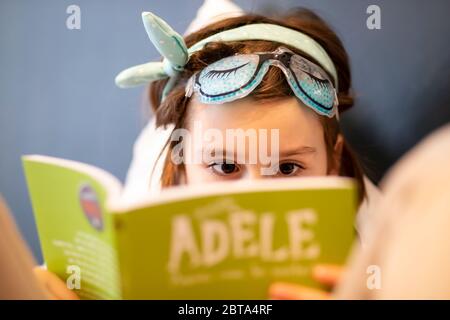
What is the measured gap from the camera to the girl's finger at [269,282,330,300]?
0.63m

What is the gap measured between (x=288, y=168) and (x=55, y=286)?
1.32 ft

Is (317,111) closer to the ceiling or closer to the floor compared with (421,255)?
closer to the ceiling

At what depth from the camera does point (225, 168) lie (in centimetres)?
87

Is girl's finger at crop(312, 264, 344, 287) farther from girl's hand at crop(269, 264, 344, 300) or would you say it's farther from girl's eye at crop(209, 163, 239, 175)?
girl's eye at crop(209, 163, 239, 175)

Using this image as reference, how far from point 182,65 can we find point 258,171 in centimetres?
23

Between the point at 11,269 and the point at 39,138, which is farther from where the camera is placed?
the point at 39,138

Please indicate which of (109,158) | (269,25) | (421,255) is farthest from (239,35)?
(421,255)

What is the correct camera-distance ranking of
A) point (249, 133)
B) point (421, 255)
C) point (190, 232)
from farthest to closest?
1. point (249, 133)
2. point (190, 232)
3. point (421, 255)

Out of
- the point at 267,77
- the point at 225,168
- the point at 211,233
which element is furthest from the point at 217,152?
the point at 211,233

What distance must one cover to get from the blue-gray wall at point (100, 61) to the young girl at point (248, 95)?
2.5 inches

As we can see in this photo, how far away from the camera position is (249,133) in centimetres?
86

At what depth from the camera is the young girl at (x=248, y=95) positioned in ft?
2.83

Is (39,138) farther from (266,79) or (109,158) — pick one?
(266,79)
